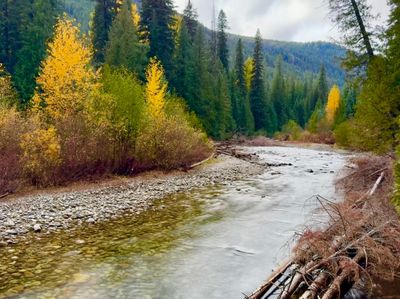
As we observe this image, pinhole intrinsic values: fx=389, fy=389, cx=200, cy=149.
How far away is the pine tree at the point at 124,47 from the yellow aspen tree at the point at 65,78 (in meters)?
13.7

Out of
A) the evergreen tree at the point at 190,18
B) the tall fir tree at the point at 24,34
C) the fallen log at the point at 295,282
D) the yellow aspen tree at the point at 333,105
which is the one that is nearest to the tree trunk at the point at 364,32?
the fallen log at the point at 295,282

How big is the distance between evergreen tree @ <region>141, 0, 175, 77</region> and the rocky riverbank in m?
24.8

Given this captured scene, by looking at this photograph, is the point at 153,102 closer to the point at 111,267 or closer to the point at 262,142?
the point at 111,267

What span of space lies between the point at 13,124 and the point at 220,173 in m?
13.4

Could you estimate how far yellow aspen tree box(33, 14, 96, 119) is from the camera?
73.3 ft

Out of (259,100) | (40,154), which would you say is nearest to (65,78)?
(40,154)

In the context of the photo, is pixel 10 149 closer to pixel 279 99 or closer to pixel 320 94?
pixel 279 99

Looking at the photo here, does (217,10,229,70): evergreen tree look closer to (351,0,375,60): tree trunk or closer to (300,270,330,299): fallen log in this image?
(351,0,375,60): tree trunk

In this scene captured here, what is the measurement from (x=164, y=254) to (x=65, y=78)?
15639 millimetres

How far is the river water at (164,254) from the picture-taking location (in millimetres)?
8531

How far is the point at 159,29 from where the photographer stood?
1845 inches

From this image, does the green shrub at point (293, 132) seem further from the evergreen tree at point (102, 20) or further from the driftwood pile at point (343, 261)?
the driftwood pile at point (343, 261)

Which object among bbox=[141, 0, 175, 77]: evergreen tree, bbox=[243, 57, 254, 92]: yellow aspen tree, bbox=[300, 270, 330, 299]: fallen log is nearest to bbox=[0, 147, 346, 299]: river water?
bbox=[300, 270, 330, 299]: fallen log

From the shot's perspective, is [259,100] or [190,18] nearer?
[190,18]
